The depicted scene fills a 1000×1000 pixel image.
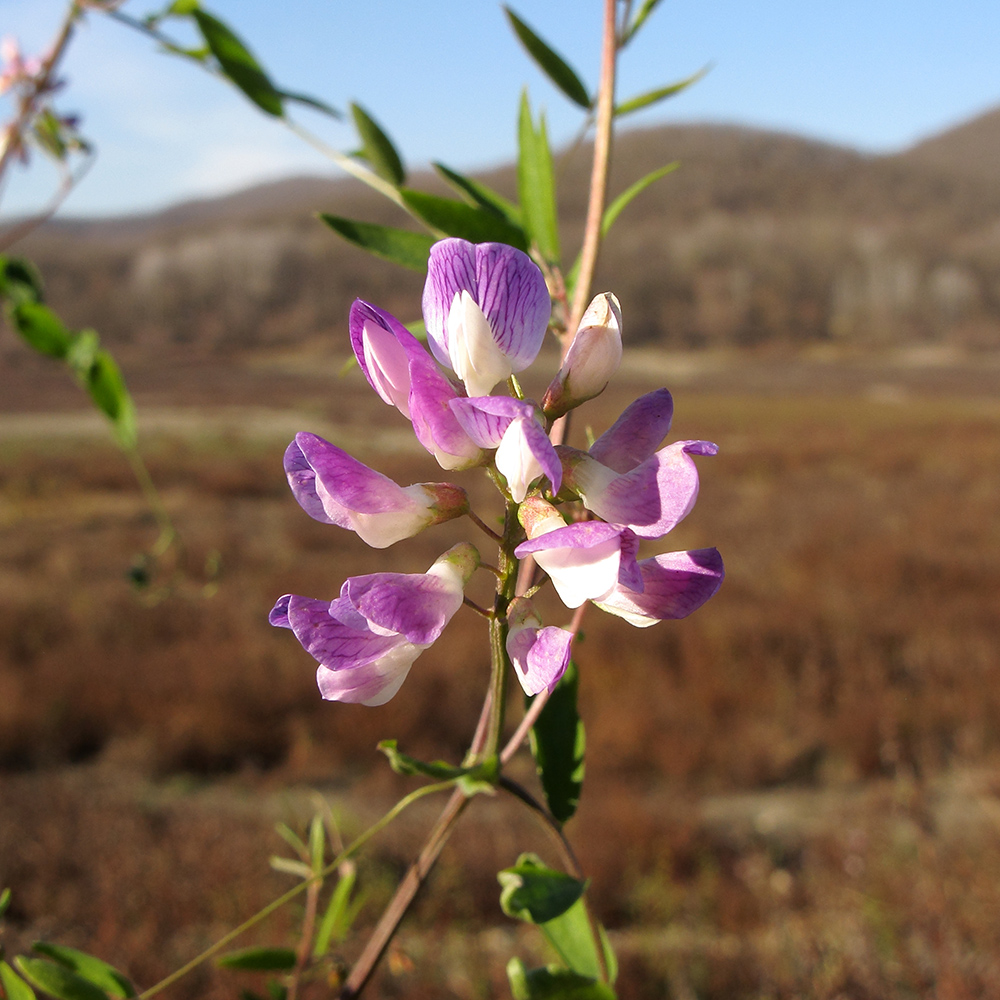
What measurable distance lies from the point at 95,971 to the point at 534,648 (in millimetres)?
295

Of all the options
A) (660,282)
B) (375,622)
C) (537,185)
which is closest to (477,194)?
(537,185)

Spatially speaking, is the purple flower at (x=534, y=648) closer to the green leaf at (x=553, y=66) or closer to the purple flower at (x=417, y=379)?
the purple flower at (x=417, y=379)

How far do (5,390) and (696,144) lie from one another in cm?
3260

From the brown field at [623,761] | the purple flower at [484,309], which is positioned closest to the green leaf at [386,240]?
the purple flower at [484,309]

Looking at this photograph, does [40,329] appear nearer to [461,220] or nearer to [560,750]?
[461,220]

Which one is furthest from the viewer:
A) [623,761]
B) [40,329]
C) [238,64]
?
[623,761]

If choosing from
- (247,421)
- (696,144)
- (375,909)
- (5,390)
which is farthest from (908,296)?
(375,909)

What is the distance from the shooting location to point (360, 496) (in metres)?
0.24

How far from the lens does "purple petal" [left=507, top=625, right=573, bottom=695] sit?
219 mm

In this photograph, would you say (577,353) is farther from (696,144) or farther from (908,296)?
(696,144)

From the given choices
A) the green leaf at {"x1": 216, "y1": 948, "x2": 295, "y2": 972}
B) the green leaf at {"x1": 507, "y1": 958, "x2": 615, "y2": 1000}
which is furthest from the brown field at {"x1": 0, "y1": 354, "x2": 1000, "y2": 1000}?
the green leaf at {"x1": 507, "y1": 958, "x2": 615, "y2": 1000}

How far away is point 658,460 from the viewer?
226 millimetres

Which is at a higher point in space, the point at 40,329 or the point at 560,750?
the point at 40,329

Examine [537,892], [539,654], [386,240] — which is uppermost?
[386,240]
